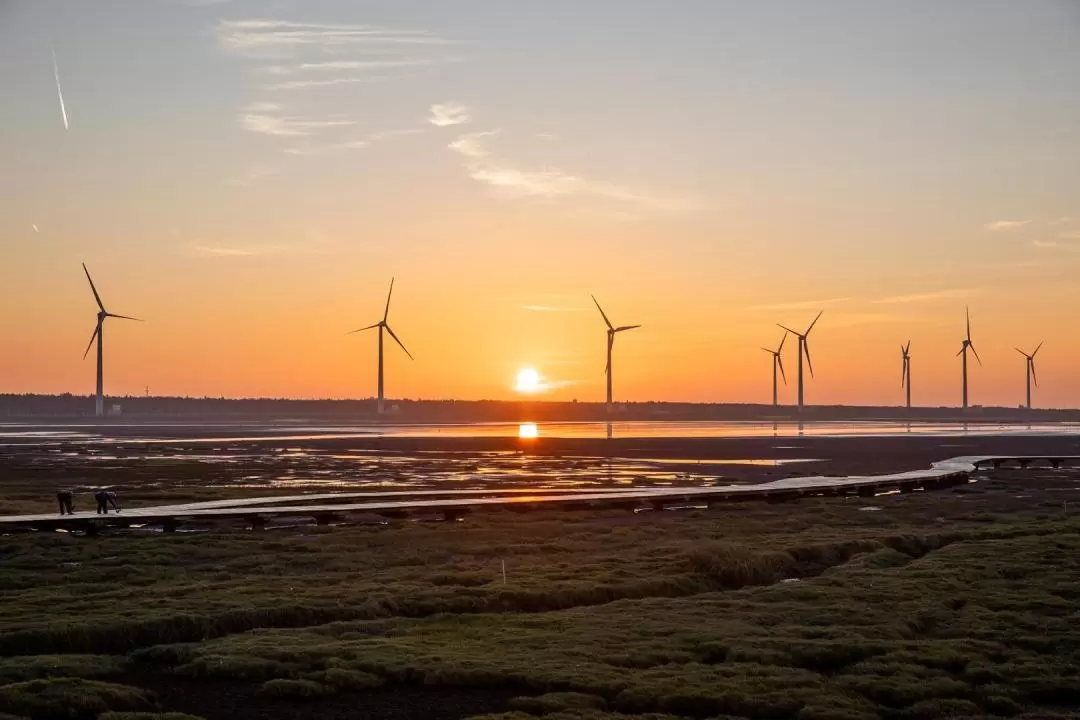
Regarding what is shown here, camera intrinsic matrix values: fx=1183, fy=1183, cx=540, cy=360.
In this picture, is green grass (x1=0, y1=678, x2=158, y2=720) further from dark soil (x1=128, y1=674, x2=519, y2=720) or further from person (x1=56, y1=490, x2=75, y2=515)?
person (x1=56, y1=490, x2=75, y2=515)

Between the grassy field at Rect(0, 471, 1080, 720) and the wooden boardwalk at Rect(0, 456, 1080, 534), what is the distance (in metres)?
2.67

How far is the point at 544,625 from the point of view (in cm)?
2294

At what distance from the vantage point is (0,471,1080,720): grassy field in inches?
698

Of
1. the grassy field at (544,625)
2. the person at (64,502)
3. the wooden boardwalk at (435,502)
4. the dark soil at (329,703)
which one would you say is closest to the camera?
the dark soil at (329,703)

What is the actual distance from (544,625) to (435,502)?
20.8m

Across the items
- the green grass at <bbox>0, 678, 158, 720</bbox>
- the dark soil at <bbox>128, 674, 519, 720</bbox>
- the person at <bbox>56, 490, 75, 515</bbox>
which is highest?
the person at <bbox>56, 490, 75, 515</bbox>

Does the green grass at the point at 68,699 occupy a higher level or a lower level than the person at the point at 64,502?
lower

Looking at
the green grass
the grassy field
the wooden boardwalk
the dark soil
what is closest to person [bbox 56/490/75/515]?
the wooden boardwalk

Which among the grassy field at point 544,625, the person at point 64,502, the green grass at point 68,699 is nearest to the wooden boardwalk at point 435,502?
the person at point 64,502

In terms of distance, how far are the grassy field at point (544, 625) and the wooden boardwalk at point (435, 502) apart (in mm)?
2673

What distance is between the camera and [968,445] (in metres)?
106

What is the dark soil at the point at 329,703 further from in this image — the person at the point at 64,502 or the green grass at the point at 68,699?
the person at the point at 64,502

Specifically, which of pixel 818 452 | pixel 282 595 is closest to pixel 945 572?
pixel 282 595

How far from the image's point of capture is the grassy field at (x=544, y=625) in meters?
17.7
